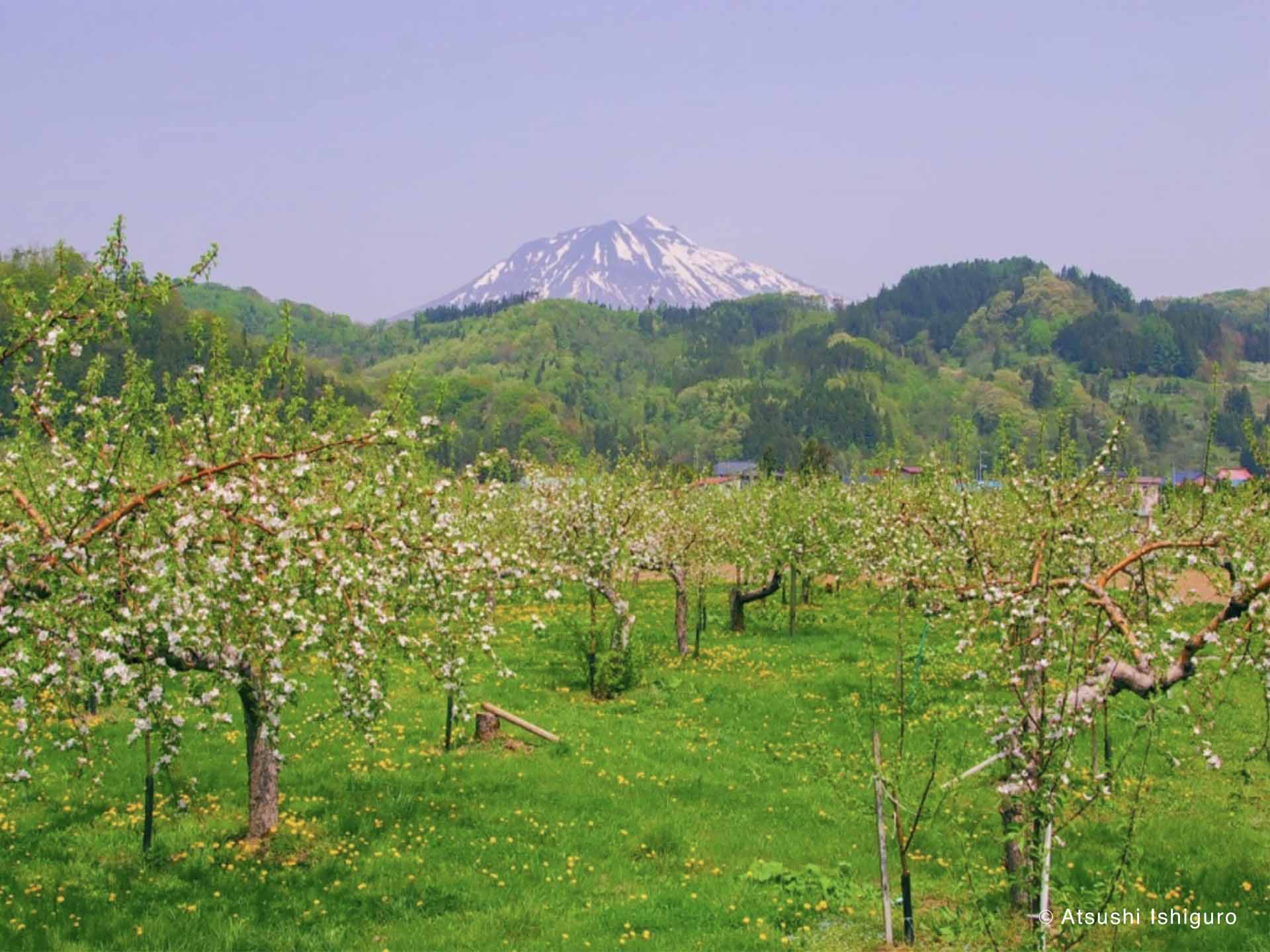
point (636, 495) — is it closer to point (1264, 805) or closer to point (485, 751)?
point (485, 751)

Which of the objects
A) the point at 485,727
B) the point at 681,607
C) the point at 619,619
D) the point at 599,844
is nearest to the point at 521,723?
the point at 485,727

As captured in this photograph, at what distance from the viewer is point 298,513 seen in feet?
36.4

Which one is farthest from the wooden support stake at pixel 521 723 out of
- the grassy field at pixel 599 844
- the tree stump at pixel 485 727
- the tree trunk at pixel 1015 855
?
the tree trunk at pixel 1015 855

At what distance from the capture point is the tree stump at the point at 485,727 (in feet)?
71.2

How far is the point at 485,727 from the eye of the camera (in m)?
21.7

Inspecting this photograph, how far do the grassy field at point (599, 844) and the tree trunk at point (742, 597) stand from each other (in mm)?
13348

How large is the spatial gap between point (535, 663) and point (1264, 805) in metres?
20.1

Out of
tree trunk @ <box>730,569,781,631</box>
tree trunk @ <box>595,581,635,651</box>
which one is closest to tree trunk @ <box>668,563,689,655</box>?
tree trunk @ <box>595,581,635,651</box>

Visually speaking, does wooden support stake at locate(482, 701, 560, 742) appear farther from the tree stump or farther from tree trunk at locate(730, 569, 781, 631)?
tree trunk at locate(730, 569, 781, 631)

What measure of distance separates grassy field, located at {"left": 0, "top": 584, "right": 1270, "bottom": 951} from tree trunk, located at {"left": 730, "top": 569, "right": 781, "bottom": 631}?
1335 centimetres

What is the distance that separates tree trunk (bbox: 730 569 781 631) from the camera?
3841cm

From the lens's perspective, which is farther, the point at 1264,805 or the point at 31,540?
the point at 1264,805

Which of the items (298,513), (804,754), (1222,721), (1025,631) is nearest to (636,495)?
(804,754)

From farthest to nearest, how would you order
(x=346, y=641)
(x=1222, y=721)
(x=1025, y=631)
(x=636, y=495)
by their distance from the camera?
(x=636, y=495) < (x=1222, y=721) < (x=1025, y=631) < (x=346, y=641)
